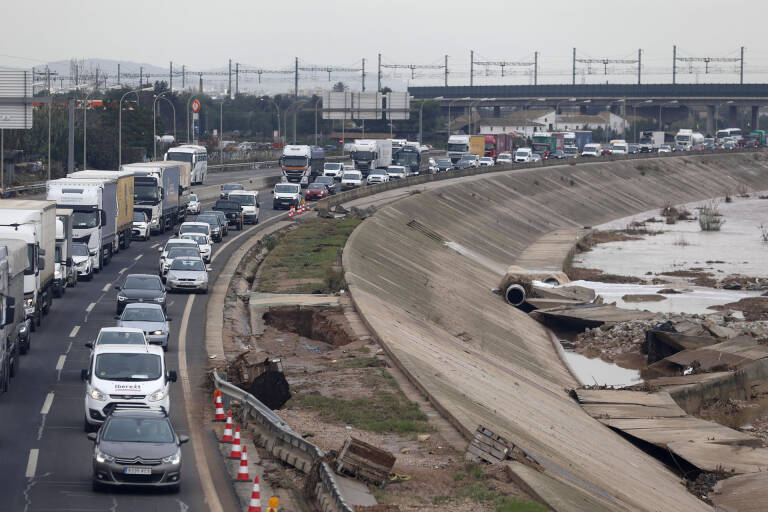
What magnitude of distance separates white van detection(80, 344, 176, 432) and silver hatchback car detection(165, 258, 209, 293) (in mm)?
20471

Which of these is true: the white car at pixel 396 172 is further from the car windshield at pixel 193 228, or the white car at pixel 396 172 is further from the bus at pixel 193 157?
the car windshield at pixel 193 228

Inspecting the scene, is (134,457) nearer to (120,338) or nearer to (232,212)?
(120,338)

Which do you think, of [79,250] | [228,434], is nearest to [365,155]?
[79,250]

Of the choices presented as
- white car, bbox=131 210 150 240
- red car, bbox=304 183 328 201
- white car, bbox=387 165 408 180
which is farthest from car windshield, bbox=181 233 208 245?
white car, bbox=387 165 408 180

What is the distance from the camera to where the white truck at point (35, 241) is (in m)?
35.1

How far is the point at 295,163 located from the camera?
328ft

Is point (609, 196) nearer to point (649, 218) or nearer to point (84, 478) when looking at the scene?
point (649, 218)

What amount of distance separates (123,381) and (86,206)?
27467 millimetres

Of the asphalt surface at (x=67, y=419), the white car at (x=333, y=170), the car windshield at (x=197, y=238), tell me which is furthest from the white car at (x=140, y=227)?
the white car at (x=333, y=170)

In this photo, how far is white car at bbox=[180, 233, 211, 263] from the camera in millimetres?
55219

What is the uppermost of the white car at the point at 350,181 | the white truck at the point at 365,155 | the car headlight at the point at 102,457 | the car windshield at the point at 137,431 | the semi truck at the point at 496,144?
the semi truck at the point at 496,144

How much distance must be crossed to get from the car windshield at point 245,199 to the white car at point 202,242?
19.8 metres

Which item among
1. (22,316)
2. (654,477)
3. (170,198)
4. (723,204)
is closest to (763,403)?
(654,477)

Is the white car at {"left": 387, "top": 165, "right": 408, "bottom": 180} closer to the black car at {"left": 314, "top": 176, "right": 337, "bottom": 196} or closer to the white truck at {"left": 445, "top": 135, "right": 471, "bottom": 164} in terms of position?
the black car at {"left": 314, "top": 176, "right": 337, "bottom": 196}
